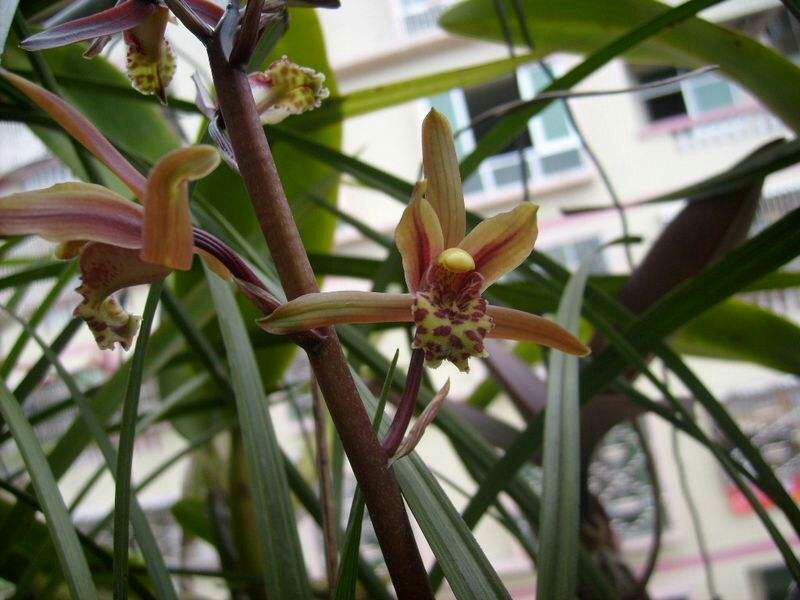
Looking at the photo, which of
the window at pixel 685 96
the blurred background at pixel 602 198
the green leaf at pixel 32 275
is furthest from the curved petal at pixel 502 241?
the window at pixel 685 96

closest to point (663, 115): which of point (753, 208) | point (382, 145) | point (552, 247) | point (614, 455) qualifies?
point (552, 247)

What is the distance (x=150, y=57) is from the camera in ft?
0.81

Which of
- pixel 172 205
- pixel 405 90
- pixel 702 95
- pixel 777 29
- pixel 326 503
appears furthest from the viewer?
pixel 702 95

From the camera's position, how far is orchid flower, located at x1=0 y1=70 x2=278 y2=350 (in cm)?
17

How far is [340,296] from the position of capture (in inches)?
7.4

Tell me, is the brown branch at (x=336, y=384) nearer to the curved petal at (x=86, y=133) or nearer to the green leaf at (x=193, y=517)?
the curved petal at (x=86, y=133)

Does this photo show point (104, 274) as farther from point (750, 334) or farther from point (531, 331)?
point (750, 334)

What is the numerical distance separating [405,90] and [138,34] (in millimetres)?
243

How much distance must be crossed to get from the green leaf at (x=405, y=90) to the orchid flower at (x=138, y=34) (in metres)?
0.20

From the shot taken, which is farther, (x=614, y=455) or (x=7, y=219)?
(x=614, y=455)

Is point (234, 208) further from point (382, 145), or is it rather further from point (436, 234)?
point (382, 145)

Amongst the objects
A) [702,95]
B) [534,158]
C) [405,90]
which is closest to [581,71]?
[405,90]

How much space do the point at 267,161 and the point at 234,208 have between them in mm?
407

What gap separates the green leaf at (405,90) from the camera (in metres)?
0.44
